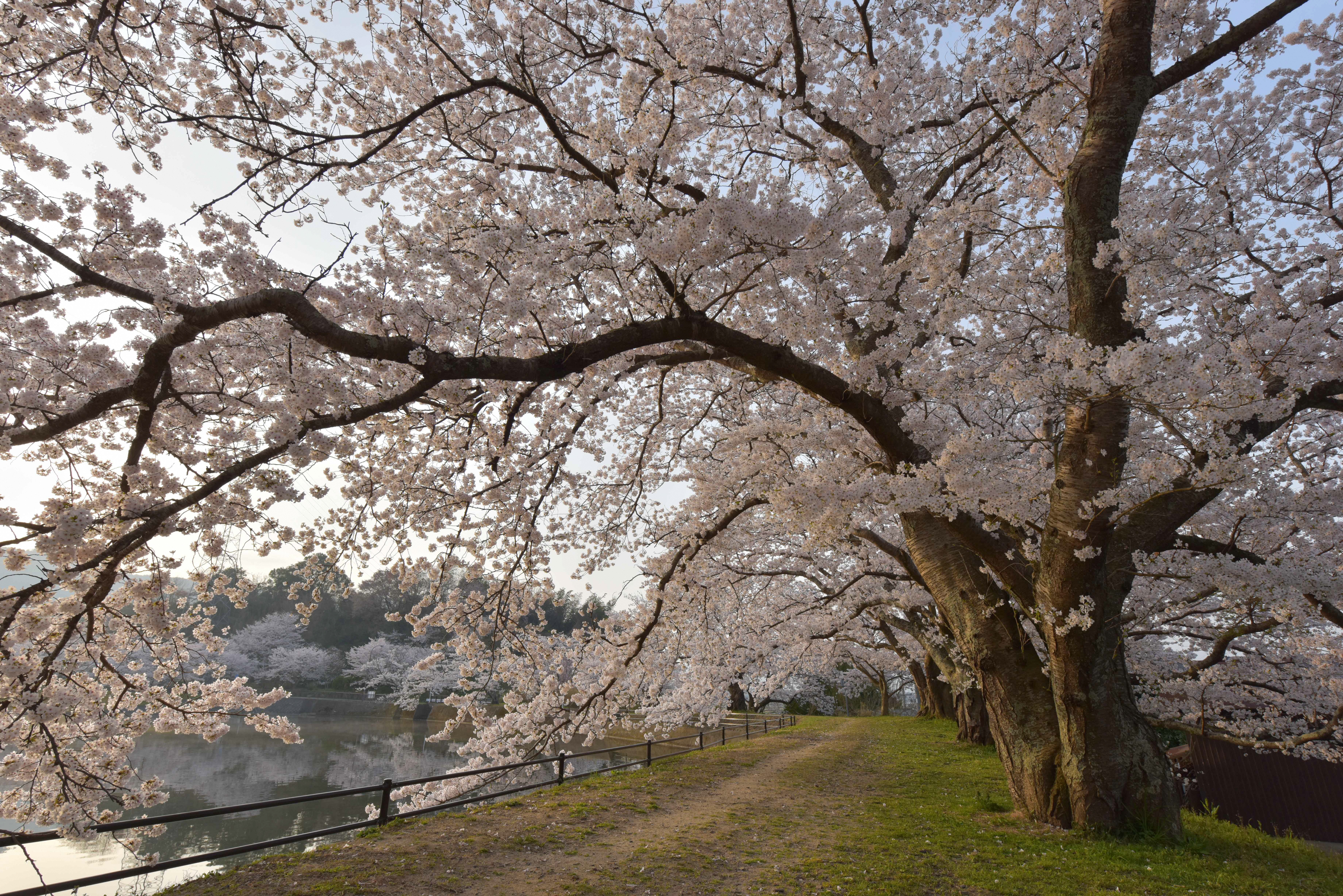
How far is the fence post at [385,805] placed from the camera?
20.2 ft

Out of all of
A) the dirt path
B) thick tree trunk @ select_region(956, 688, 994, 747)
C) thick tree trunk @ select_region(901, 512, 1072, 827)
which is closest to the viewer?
the dirt path

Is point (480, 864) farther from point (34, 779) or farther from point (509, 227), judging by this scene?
point (509, 227)

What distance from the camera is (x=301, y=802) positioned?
7773 mm

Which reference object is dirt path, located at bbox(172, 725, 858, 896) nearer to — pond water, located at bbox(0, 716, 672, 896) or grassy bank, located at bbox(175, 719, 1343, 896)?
grassy bank, located at bbox(175, 719, 1343, 896)

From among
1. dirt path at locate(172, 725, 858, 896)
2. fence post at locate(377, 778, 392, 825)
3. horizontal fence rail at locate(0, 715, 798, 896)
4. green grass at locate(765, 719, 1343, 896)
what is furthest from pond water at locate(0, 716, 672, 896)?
green grass at locate(765, 719, 1343, 896)

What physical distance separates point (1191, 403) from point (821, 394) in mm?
2544

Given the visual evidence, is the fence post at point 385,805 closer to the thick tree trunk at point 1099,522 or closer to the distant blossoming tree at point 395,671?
the thick tree trunk at point 1099,522

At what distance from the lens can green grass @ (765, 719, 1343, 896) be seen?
4.64 meters

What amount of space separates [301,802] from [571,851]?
14.5 ft

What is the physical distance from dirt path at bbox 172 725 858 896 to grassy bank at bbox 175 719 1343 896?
2 centimetres

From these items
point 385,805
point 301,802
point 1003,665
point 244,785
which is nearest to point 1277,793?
point 1003,665

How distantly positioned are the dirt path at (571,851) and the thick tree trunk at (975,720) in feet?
22.9

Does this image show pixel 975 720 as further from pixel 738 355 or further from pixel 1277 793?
pixel 738 355

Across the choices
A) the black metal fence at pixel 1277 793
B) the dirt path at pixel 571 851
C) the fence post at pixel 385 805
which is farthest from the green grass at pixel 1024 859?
the fence post at pixel 385 805
